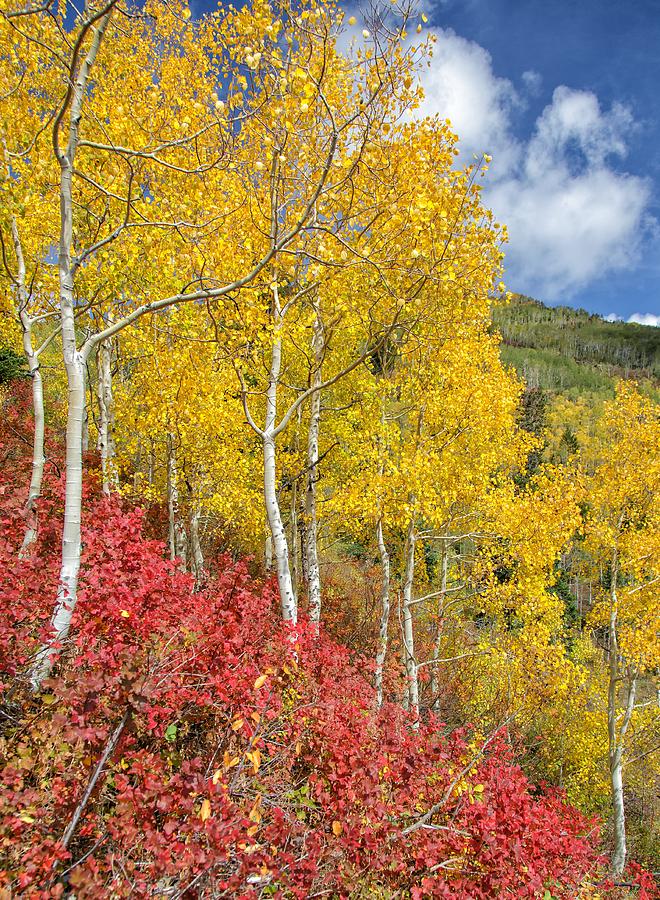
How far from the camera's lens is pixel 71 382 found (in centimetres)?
393

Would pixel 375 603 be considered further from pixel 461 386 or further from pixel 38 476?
pixel 38 476

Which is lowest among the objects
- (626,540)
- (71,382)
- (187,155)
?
(626,540)

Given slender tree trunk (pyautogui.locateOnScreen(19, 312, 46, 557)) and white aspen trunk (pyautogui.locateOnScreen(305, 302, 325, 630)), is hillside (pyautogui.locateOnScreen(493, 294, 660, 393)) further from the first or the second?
slender tree trunk (pyautogui.locateOnScreen(19, 312, 46, 557))

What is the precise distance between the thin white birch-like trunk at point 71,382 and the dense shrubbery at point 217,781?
20cm

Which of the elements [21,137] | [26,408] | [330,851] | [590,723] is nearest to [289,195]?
[21,137]

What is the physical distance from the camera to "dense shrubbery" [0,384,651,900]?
2.33 meters

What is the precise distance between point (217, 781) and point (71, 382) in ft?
11.0

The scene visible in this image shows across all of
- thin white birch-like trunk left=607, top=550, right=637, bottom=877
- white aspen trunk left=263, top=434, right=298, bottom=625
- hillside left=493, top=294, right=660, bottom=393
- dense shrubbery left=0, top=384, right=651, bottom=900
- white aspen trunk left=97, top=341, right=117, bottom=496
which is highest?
hillside left=493, top=294, right=660, bottom=393

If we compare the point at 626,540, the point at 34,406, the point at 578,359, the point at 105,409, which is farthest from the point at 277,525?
the point at 578,359

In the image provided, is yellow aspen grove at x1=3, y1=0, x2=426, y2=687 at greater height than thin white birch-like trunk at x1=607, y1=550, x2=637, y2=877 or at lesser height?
greater

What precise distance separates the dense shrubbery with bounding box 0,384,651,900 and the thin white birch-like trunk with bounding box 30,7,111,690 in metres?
0.20

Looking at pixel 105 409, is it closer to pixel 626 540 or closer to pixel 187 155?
pixel 187 155

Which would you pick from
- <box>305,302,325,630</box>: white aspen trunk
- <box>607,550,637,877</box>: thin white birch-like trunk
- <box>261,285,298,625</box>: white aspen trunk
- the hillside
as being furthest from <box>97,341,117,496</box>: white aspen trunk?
the hillside

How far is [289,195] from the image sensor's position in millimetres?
6258
